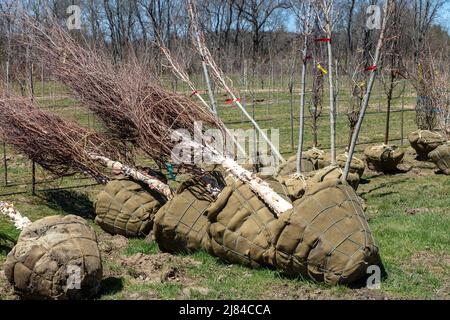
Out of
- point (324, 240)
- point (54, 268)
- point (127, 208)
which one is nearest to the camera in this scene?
point (54, 268)

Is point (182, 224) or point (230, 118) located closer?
point (182, 224)

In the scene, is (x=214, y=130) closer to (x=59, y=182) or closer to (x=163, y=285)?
(x=163, y=285)

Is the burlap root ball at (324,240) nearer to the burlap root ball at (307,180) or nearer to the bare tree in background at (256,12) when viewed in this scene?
the burlap root ball at (307,180)

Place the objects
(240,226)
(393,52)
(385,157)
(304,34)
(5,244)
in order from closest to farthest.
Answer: (240,226) < (5,244) < (304,34) < (393,52) < (385,157)

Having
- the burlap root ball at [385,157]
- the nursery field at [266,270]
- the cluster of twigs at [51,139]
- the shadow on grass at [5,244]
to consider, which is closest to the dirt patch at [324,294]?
the nursery field at [266,270]

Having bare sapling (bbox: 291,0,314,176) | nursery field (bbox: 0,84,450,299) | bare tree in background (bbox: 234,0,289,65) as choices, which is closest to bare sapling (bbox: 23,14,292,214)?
nursery field (bbox: 0,84,450,299)

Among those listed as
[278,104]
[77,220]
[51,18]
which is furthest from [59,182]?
[278,104]

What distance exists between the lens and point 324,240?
4.56 meters

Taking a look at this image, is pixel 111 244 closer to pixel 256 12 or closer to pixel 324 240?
pixel 324 240

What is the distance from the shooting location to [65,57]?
8.16 metres

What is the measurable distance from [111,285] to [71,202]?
13.3 feet

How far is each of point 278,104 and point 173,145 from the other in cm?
1690

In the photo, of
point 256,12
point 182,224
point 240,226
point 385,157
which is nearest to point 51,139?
point 182,224

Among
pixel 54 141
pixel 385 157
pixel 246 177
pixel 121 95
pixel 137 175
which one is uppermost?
pixel 121 95
